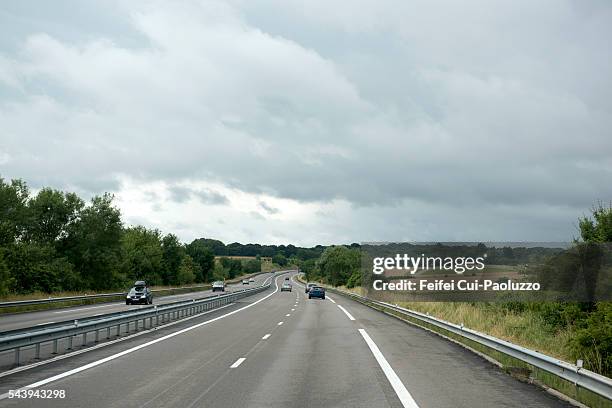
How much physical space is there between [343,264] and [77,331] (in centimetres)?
12320

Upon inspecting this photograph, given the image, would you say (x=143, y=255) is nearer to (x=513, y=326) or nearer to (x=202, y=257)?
(x=202, y=257)

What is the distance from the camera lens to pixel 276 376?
1230cm

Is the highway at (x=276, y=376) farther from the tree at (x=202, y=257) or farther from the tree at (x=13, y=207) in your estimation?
the tree at (x=202, y=257)

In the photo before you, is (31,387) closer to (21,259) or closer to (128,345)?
(128,345)

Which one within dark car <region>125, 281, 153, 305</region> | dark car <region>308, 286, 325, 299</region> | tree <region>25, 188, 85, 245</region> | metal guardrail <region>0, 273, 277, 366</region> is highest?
tree <region>25, 188, 85, 245</region>

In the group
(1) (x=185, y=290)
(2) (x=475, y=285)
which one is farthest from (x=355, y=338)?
(1) (x=185, y=290)

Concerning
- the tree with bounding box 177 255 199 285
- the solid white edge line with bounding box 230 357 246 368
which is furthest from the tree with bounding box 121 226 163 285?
the solid white edge line with bounding box 230 357 246 368

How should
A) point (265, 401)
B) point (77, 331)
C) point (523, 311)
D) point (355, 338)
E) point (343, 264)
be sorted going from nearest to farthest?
point (265, 401), point (77, 331), point (355, 338), point (523, 311), point (343, 264)

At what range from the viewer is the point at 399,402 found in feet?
31.3

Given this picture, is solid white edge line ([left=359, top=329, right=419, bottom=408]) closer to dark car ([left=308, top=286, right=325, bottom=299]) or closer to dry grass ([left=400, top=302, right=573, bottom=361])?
dry grass ([left=400, top=302, right=573, bottom=361])

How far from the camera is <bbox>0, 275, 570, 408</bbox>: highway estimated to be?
31.6 ft

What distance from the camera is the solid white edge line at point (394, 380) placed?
9.57 meters

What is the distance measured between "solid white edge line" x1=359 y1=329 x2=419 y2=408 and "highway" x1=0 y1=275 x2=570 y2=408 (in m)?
0.02

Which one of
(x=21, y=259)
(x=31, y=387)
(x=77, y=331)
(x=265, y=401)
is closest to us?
(x=265, y=401)
